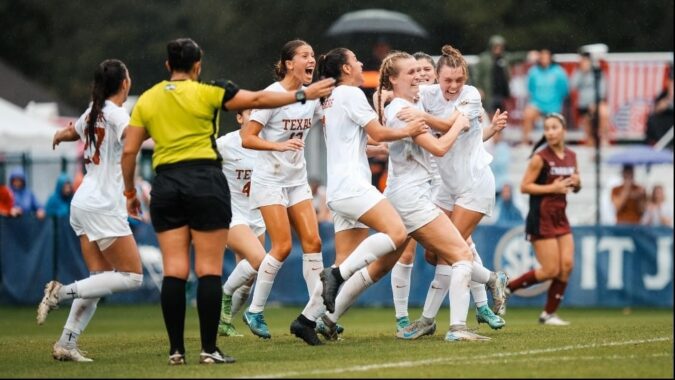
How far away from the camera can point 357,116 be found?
35.8 feet

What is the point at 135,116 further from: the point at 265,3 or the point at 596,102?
the point at 265,3

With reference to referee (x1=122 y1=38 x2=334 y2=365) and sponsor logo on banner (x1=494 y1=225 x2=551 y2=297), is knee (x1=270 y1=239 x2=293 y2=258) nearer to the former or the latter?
Answer: referee (x1=122 y1=38 x2=334 y2=365)

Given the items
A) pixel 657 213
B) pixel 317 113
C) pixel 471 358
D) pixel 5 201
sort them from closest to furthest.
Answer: pixel 471 358, pixel 317 113, pixel 657 213, pixel 5 201

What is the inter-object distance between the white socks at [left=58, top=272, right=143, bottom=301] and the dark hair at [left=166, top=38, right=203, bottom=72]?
1810 millimetres

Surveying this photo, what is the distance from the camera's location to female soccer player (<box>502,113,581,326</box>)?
1542 centimetres

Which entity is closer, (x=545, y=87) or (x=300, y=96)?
(x=300, y=96)

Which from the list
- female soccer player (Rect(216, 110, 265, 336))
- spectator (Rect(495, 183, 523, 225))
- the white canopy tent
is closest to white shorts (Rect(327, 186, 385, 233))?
female soccer player (Rect(216, 110, 265, 336))

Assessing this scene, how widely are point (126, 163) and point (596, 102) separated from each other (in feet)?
44.0

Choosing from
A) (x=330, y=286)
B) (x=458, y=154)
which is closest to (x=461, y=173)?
(x=458, y=154)

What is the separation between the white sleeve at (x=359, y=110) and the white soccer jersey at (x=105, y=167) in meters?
1.68

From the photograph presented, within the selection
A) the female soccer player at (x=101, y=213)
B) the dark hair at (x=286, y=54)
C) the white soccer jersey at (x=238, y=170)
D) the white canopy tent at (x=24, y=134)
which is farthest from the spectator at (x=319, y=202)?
the female soccer player at (x=101, y=213)

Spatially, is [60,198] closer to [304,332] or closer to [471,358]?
[304,332]

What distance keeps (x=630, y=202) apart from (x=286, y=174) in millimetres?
10649

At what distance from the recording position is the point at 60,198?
22.0 meters
